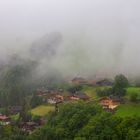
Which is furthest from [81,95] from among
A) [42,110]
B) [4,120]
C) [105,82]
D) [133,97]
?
[4,120]

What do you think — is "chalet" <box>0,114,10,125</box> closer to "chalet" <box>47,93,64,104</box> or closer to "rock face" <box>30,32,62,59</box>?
"chalet" <box>47,93,64,104</box>

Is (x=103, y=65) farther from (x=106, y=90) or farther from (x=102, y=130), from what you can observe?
(x=102, y=130)

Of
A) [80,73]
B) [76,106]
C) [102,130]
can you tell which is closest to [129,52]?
[80,73]

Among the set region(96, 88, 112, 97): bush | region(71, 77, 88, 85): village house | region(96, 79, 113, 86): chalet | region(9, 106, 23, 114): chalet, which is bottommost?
region(9, 106, 23, 114): chalet

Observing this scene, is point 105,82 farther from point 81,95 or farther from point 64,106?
point 64,106

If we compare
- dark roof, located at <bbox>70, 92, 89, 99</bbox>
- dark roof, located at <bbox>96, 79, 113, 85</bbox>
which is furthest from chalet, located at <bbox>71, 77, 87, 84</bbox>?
dark roof, located at <bbox>70, 92, 89, 99</bbox>

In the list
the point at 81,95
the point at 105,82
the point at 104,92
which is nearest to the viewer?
the point at 104,92

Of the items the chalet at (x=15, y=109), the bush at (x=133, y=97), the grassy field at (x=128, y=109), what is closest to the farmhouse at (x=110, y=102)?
the grassy field at (x=128, y=109)

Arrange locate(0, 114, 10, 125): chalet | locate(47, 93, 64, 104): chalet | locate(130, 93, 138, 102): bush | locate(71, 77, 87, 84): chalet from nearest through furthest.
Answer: locate(0, 114, 10, 125): chalet
locate(130, 93, 138, 102): bush
locate(47, 93, 64, 104): chalet
locate(71, 77, 87, 84): chalet
